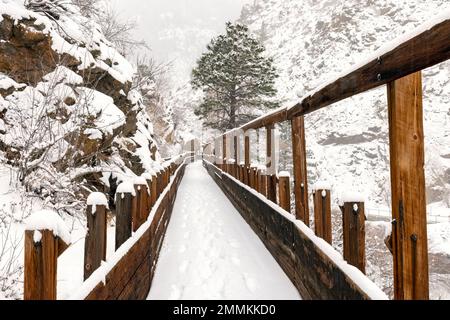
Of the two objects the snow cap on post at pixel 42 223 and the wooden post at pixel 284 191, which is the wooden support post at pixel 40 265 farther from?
the wooden post at pixel 284 191

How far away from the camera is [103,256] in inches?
89.7

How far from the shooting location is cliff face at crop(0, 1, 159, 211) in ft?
17.3

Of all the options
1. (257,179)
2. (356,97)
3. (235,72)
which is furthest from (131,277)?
(356,97)

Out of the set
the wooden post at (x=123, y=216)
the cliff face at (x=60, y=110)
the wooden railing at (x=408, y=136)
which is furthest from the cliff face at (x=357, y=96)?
the wooden railing at (x=408, y=136)

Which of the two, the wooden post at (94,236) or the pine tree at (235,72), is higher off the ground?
the pine tree at (235,72)

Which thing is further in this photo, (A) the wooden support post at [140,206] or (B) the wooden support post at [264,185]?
(B) the wooden support post at [264,185]

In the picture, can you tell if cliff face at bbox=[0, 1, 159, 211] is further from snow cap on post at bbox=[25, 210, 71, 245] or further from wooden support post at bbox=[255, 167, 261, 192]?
snow cap on post at bbox=[25, 210, 71, 245]

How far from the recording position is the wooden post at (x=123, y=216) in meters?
3.02

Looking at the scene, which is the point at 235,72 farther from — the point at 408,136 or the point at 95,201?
the point at 408,136

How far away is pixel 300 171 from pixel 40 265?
131 inches

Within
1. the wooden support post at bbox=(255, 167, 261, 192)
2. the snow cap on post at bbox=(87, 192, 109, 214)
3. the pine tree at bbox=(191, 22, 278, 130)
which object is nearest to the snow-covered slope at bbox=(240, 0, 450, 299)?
the pine tree at bbox=(191, 22, 278, 130)

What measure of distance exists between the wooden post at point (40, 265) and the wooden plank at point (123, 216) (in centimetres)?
171

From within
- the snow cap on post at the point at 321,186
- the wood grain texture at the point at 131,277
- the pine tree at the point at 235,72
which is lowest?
the wood grain texture at the point at 131,277
